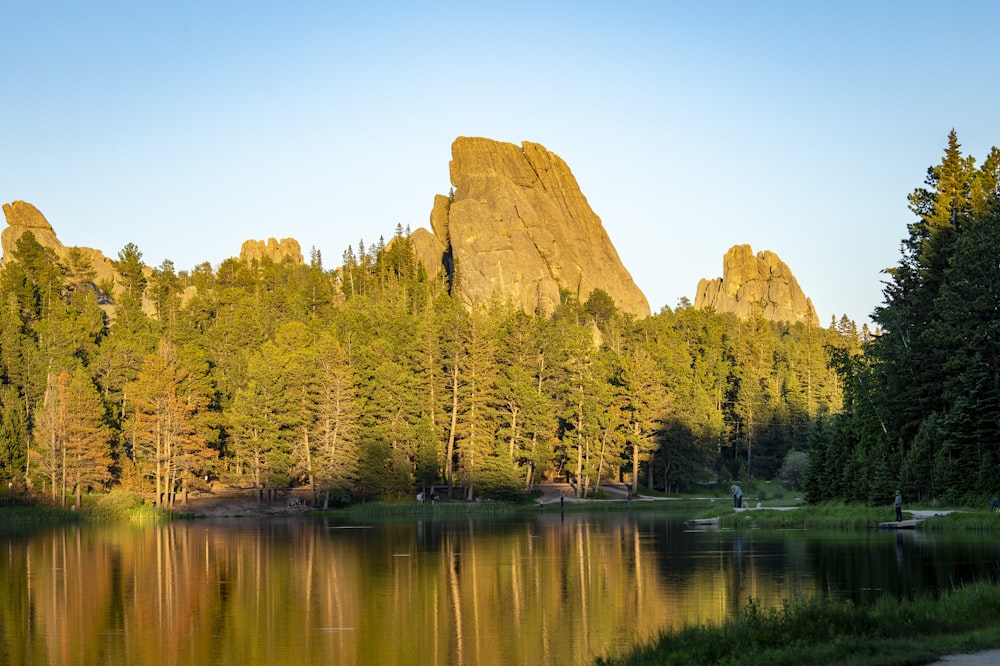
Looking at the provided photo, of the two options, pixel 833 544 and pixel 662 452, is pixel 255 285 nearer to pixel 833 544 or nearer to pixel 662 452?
pixel 662 452

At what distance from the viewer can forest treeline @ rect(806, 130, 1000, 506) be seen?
1839 inches

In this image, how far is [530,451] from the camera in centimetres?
9319

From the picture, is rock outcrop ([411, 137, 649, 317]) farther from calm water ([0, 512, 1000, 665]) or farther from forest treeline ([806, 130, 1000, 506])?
calm water ([0, 512, 1000, 665])

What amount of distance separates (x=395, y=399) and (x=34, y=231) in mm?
→ 92025

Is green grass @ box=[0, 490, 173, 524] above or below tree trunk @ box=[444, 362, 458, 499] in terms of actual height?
below

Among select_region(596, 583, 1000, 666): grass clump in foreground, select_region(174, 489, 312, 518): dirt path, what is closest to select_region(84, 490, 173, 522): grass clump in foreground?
select_region(174, 489, 312, 518): dirt path

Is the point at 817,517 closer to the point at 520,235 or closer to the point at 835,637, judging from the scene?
the point at 835,637

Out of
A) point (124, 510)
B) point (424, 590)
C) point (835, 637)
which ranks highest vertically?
point (835, 637)

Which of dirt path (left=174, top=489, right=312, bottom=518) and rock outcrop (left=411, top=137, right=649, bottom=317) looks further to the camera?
rock outcrop (left=411, top=137, right=649, bottom=317)

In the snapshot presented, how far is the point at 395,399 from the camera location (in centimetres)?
8981

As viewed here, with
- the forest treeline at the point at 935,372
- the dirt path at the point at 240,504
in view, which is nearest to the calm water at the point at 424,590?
the forest treeline at the point at 935,372

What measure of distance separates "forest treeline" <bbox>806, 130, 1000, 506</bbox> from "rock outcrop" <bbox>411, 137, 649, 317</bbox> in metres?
92.2

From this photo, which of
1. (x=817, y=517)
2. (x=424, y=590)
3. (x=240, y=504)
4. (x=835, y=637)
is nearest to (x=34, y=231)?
(x=240, y=504)

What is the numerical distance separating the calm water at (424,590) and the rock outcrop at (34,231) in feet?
367
